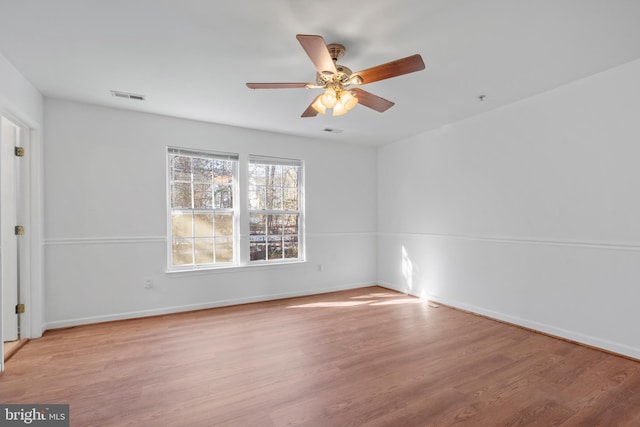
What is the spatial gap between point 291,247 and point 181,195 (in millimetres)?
1760

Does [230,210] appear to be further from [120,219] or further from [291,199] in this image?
[120,219]

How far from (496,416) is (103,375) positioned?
108 inches

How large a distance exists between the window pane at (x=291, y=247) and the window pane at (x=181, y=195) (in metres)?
1.50

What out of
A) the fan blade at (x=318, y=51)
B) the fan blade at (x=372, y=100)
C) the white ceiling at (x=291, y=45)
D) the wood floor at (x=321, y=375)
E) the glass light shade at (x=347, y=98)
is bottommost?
the wood floor at (x=321, y=375)

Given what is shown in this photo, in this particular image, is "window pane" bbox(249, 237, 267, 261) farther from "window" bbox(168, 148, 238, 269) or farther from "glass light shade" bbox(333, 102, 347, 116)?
"glass light shade" bbox(333, 102, 347, 116)

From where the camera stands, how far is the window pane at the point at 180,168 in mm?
3932

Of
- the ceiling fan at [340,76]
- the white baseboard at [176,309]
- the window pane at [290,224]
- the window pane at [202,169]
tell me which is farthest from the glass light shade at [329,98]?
the white baseboard at [176,309]

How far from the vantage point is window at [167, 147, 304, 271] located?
13.0 feet

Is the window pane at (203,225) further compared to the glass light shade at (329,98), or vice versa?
the window pane at (203,225)

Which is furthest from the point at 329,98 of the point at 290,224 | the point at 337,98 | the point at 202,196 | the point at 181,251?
the point at 181,251

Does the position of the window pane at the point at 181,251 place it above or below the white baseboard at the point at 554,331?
above

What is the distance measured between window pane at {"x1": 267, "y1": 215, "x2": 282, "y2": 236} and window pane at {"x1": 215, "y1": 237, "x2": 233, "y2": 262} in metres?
0.60

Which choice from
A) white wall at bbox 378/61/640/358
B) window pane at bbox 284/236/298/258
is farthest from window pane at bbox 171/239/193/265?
white wall at bbox 378/61/640/358

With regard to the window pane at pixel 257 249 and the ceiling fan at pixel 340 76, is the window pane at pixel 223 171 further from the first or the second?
the ceiling fan at pixel 340 76
